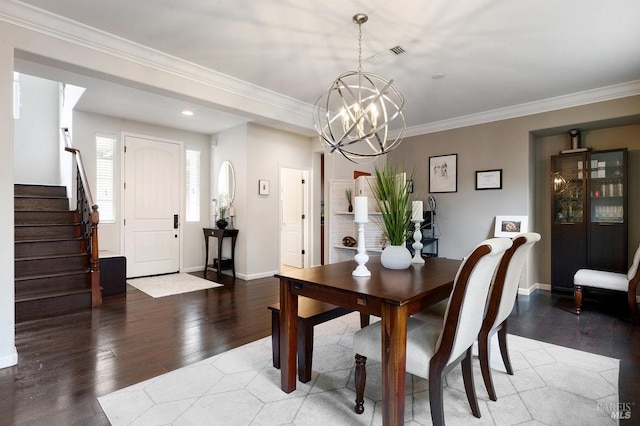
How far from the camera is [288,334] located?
6.77 feet

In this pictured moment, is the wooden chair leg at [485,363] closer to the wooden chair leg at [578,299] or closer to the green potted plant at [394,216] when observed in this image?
the green potted plant at [394,216]

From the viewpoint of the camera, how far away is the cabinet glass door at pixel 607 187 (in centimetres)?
406

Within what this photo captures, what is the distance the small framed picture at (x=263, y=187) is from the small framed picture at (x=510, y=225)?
144 inches

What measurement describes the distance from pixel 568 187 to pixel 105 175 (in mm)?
6917

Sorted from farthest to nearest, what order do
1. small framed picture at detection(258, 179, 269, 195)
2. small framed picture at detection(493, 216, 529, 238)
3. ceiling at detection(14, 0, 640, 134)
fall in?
small framed picture at detection(258, 179, 269, 195) < small framed picture at detection(493, 216, 529, 238) < ceiling at detection(14, 0, 640, 134)

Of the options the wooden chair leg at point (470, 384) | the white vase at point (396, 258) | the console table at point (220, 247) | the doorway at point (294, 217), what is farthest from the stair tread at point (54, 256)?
the wooden chair leg at point (470, 384)

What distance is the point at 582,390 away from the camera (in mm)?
2115

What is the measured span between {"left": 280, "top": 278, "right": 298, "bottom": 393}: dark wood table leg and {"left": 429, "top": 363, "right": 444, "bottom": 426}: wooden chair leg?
866mm

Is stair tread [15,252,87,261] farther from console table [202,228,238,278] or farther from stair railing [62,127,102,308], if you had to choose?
console table [202,228,238,278]

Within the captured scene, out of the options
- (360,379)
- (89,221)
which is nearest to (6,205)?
(89,221)

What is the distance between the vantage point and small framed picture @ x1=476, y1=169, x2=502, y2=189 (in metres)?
4.69

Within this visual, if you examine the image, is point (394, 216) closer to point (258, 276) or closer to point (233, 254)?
point (258, 276)

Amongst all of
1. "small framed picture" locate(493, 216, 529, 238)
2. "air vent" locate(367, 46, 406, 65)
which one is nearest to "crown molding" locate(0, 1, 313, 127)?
"air vent" locate(367, 46, 406, 65)

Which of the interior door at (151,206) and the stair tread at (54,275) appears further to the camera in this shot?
the interior door at (151,206)
